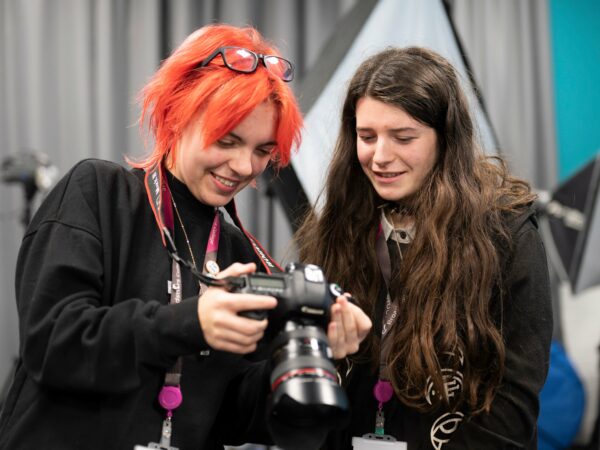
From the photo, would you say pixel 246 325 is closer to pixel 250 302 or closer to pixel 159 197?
pixel 250 302

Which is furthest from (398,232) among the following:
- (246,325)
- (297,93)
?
(297,93)

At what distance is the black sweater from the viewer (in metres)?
0.99

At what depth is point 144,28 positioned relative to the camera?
353cm

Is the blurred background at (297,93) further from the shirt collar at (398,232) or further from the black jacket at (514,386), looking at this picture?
the black jacket at (514,386)

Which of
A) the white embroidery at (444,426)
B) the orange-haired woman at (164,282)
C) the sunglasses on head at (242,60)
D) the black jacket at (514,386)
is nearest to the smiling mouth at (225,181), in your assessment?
the orange-haired woman at (164,282)

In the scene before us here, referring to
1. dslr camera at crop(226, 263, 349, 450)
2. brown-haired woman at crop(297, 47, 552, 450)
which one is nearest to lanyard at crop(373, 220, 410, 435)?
brown-haired woman at crop(297, 47, 552, 450)

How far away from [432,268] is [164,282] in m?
0.44

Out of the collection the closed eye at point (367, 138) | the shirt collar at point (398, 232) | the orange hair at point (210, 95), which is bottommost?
the shirt collar at point (398, 232)

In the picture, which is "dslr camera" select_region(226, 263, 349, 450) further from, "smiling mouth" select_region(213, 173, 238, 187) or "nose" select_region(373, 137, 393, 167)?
"nose" select_region(373, 137, 393, 167)

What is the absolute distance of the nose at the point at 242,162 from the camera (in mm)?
1165

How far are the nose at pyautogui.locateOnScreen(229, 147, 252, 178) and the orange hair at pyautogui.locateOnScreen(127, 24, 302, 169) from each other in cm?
4

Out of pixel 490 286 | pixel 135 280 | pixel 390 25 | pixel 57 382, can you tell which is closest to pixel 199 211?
pixel 135 280

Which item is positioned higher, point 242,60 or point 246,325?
point 242,60

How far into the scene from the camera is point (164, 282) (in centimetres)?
112
